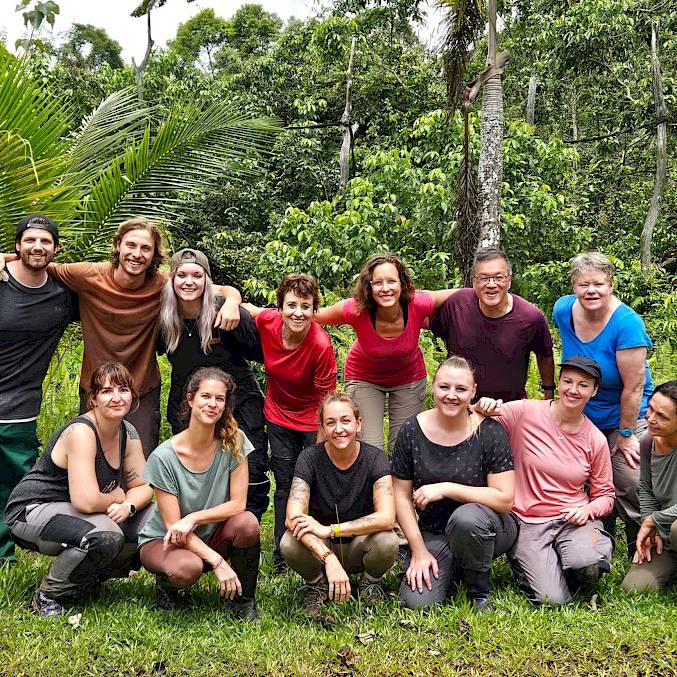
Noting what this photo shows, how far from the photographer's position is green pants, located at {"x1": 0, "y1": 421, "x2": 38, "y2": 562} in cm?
441

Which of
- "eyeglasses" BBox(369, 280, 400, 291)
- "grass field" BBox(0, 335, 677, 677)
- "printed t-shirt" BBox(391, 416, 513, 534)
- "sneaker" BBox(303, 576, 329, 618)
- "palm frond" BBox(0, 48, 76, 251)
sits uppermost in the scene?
"palm frond" BBox(0, 48, 76, 251)

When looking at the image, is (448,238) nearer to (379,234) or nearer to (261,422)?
(379,234)

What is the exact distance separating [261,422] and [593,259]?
2.26 meters

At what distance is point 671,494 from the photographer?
410 centimetres

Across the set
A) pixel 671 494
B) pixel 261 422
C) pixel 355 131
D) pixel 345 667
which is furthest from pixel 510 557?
pixel 355 131

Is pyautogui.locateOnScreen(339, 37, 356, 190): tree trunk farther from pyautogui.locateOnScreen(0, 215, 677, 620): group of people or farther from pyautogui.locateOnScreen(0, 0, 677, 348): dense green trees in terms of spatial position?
pyautogui.locateOnScreen(0, 215, 677, 620): group of people

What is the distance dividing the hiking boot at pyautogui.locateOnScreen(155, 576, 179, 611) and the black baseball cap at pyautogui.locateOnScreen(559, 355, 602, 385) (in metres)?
2.45

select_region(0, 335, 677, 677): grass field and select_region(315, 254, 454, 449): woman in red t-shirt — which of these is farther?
select_region(315, 254, 454, 449): woman in red t-shirt

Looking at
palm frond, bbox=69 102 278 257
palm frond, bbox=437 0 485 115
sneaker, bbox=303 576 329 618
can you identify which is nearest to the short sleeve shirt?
sneaker, bbox=303 576 329 618

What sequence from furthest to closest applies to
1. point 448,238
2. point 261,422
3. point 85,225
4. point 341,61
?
point 341,61 → point 448,238 → point 85,225 → point 261,422

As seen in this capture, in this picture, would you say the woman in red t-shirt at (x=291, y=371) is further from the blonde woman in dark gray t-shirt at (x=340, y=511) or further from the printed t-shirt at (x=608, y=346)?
the printed t-shirt at (x=608, y=346)

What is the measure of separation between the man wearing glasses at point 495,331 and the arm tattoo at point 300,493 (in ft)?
4.31

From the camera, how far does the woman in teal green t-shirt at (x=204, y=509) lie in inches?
145

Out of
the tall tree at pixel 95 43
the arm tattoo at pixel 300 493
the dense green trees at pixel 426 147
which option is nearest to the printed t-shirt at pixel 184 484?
the arm tattoo at pixel 300 493
